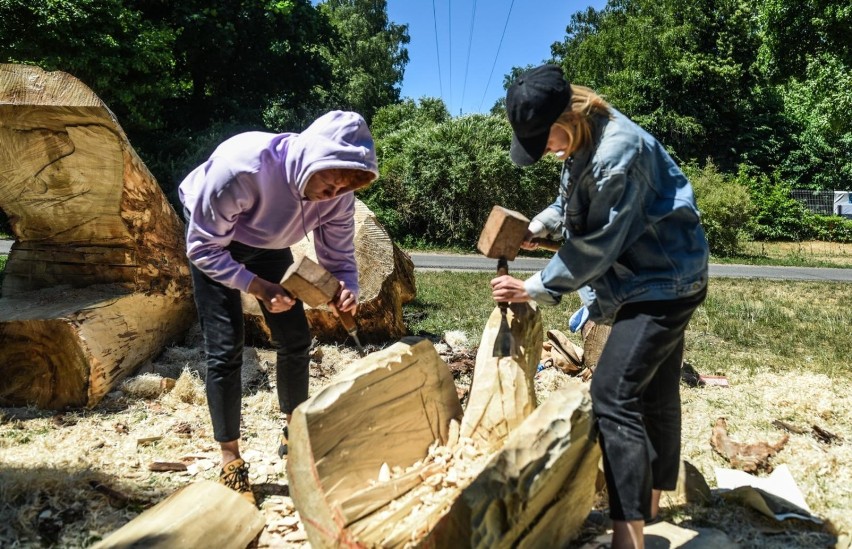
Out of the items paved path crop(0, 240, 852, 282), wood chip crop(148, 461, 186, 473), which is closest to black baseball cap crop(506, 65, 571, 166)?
wood chip crop(148, 461, 186, 473)

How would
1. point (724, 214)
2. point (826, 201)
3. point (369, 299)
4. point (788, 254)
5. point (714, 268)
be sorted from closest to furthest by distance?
point (369, 299) → point (714, 268) → point (724, 214) → point (788, 254) → point (826, 201)

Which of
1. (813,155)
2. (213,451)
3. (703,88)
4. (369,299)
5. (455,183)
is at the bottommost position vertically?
(213,451)

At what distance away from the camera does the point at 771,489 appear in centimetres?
263

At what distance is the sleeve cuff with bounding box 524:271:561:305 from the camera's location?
6.73 ft

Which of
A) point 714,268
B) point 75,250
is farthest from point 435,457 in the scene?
point 714,268

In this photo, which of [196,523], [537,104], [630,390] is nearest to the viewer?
[537,104]

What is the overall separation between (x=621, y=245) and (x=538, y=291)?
12.4 inches

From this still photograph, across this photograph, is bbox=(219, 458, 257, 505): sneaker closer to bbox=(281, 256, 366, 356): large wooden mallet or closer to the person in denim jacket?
bbox=(281, 256, 366, 356): large wooden mallet

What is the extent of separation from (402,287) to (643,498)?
11.3 feet

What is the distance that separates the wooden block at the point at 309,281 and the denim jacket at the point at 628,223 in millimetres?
806

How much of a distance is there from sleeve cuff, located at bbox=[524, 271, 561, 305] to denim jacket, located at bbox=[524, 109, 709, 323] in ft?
0.06

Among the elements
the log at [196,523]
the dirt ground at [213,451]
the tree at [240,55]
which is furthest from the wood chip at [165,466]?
the tree at [240,55]

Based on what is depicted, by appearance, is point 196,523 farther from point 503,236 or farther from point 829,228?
point 829,228

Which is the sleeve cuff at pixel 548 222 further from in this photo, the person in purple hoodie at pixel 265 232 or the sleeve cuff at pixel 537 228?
the person in purple hoodie at pixel 265 232
